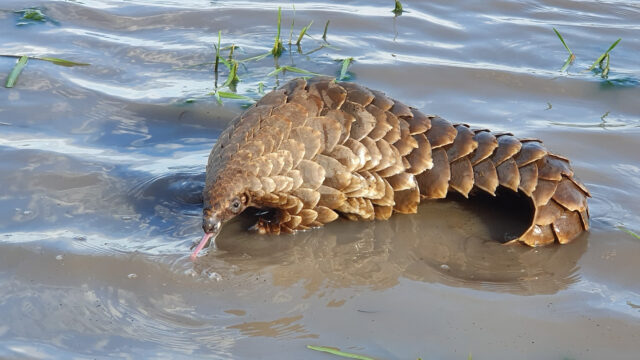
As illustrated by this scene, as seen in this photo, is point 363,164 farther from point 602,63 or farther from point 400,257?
point 602,63

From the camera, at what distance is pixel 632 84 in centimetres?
654

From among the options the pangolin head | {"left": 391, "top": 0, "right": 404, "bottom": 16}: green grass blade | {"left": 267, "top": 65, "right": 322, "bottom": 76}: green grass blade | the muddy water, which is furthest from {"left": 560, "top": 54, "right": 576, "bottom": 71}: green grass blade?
the pangolin head

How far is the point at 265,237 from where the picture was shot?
176 inches

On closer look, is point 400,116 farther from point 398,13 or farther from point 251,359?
point 398,13

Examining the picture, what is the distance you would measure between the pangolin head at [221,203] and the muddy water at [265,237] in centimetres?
17

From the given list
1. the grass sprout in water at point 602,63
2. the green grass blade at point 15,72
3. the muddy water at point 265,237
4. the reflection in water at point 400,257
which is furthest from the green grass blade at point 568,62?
the green grass blade at point 15,72

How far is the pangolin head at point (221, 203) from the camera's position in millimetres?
4172

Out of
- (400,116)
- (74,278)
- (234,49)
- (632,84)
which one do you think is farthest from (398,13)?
(74,278)

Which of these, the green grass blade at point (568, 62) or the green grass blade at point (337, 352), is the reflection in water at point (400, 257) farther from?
the green grass blade at point (568, 62)

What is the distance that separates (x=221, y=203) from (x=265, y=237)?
41 centimetres

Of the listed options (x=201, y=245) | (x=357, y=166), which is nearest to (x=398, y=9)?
(x=357, y=166)

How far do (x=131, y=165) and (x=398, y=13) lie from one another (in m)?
3.57

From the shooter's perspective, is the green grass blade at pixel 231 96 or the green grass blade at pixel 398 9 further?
the green grass blade at pixel 398 9

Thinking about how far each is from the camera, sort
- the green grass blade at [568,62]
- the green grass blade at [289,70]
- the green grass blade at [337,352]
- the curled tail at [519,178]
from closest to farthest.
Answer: the green grass blade at [337,352] → the curled tail at [519,178] → the green grass blade at [289,70] → the green grass blade at [568,62]
